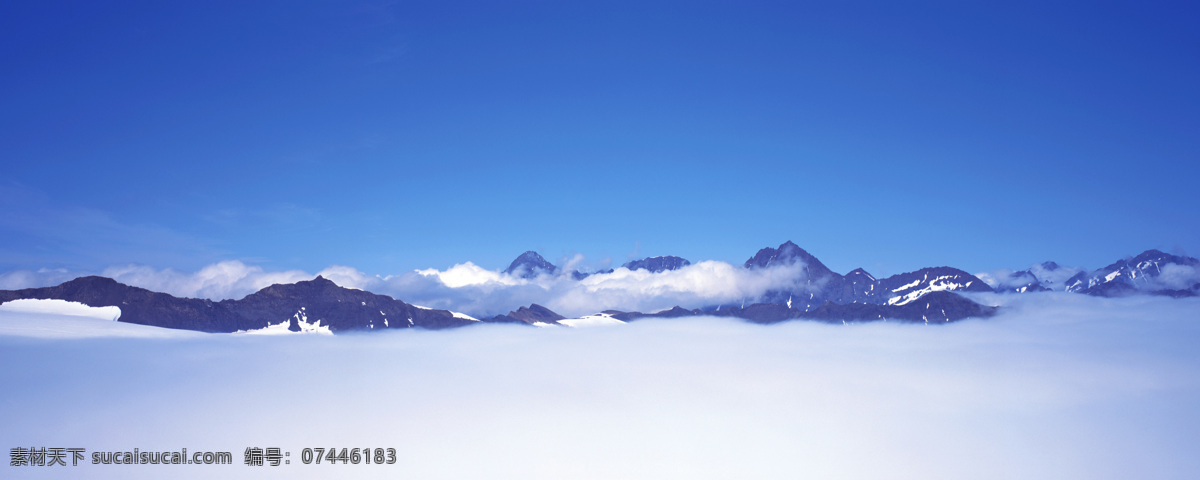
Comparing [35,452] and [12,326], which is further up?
[12,326]

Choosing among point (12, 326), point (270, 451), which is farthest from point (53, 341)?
point (270, 451)

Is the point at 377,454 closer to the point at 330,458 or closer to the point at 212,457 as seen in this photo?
the point at 330,458

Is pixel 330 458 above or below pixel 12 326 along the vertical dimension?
below

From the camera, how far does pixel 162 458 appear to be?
82062 millimetres

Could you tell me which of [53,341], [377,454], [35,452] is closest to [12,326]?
[53,341]

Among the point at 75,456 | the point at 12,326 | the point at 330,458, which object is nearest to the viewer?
the point at 75,456

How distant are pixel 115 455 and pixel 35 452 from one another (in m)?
9.48

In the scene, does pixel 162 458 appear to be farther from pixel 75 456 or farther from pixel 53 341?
pixel 53 341

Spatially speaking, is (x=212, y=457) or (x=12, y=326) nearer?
(x=212, y=457)

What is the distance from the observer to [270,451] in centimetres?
8556

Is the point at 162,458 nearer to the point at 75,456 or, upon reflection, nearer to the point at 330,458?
the point at 75,456

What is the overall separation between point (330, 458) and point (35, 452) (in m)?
34.5

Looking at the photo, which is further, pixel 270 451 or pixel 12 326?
pixel 12 326

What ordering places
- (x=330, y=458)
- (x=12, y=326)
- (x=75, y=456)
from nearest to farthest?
(x=75, y=456) < (x=330, y=458) < (x=12, y=326)
